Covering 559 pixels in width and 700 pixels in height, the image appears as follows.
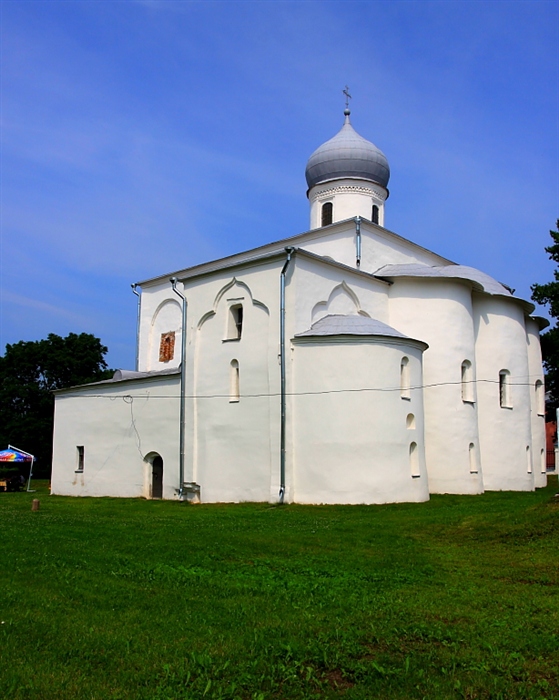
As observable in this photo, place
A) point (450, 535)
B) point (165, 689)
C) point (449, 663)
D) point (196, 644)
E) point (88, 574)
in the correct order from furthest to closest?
point (450, 535) < point (88, 574) < point (196, 644) < point (449, 663) < point (165, 689)

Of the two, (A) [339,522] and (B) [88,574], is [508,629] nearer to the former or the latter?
(B) [88,574]

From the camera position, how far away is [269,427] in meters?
18.5

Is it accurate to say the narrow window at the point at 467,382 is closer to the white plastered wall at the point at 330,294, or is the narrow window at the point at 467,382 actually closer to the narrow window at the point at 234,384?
the white plastered wall at the point at 330,294

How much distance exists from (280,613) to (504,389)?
722 inches

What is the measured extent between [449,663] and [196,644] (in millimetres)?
1824

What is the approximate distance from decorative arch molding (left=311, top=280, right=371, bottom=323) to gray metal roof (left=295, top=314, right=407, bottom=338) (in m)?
0.20

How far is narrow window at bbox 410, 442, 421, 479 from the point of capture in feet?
59.7

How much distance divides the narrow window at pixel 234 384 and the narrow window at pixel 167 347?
7043mm

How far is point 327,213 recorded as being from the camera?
2588 centimetres

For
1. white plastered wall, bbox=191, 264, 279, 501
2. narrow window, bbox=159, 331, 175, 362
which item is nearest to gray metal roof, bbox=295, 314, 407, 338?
white plastered wall, bbox=191, 264, 279, 501

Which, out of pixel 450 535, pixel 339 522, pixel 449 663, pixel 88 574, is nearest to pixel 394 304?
pixel 339 522

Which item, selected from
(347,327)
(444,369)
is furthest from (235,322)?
(444,369)

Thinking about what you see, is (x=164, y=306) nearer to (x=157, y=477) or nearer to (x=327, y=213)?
(x=327, y=213)

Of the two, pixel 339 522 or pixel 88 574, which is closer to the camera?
pixel 88 574
